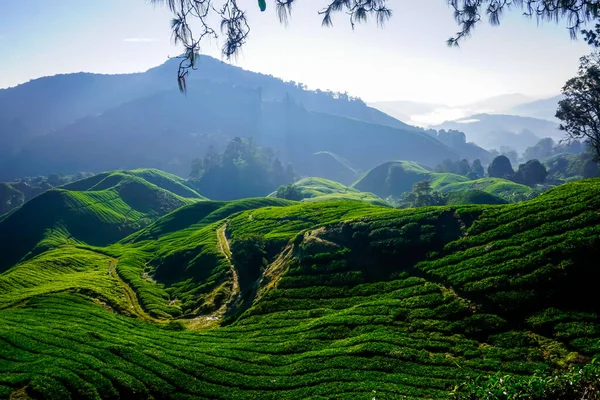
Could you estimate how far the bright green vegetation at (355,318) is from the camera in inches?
912

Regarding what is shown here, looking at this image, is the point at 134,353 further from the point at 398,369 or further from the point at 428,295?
the point at 428,295

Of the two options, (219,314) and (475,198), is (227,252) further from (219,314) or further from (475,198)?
(475,198)

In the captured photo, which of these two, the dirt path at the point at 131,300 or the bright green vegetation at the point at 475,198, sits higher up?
the dirt path at the point at 131,300

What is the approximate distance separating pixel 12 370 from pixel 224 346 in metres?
14.7

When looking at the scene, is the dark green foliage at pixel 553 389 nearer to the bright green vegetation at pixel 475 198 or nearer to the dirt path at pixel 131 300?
the dirt path at pixel 131 300

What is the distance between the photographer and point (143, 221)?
168 m

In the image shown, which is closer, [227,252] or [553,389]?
[553,389]

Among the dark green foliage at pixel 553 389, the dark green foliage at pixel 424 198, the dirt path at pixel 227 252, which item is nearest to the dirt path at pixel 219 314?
the dirt path at pixel 227 252

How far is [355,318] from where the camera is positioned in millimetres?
32094

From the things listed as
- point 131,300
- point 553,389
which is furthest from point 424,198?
point 553,389

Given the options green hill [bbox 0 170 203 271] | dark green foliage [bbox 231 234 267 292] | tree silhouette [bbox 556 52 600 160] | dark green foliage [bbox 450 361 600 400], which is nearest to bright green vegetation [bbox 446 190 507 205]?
tree silhouette [bbox 556 52 600 160]

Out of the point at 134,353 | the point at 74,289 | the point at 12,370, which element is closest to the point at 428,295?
the point at 134,353

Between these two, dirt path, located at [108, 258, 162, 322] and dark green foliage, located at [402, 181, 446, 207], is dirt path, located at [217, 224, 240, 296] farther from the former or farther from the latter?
dark green foliage, located at [402, 181, 446, 207]

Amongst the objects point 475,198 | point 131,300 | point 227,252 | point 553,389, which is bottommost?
point 475,198
